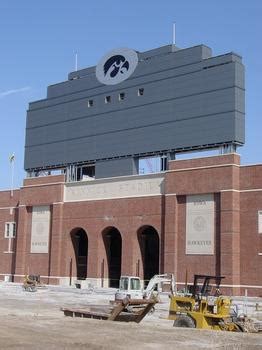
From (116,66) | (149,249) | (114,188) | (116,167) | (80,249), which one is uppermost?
(116,66)

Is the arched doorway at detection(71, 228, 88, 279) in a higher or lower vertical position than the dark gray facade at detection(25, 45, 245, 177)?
lower

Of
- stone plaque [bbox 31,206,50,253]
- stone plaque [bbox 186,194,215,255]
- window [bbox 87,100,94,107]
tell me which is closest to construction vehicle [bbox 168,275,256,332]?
stone plaque [bbox 186,194,215,255]

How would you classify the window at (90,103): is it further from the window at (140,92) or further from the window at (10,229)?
the window at (10,229)

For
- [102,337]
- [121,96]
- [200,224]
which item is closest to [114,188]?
[121,96]

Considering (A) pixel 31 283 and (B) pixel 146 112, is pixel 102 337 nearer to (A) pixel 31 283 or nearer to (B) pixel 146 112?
(A) pixel 31 283

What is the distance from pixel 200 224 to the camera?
5306 cm

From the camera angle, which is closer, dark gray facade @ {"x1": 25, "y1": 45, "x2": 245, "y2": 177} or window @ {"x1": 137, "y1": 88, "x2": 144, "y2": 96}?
dark gray facade @ {"x1": 25, "y1": 45, "x2": 245, "y2": 177}

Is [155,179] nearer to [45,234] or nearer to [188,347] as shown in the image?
[45,234]

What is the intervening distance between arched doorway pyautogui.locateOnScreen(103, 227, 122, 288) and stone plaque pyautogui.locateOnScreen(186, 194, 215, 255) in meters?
11.0

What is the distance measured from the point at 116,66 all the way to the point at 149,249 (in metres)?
20.9

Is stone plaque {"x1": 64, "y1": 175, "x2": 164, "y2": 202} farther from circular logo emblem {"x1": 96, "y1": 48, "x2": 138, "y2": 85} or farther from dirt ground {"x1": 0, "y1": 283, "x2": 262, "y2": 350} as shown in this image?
dirt ground {"x1": 0, "y1": 283, "x2": 262, "y2": 350}

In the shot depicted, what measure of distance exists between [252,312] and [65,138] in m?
38.1

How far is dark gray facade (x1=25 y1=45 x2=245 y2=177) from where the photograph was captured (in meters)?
55.1

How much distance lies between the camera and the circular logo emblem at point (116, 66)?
64.5 metres
